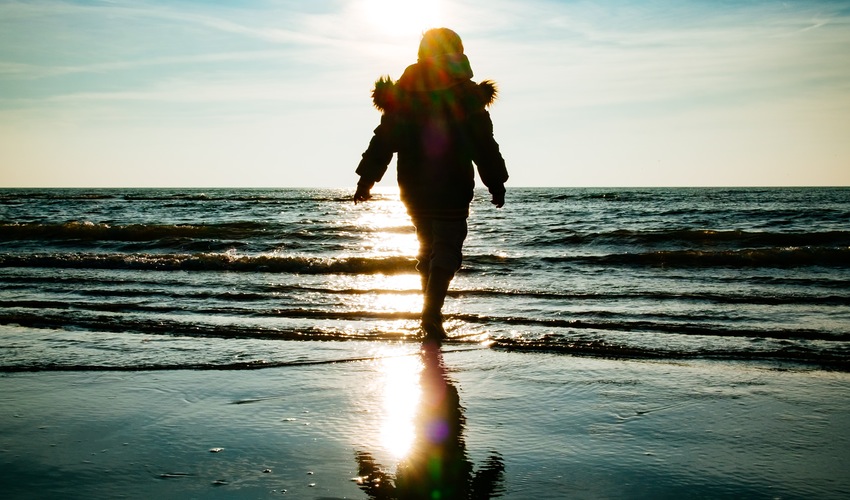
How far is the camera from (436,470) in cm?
224

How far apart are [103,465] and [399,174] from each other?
9.99 feet

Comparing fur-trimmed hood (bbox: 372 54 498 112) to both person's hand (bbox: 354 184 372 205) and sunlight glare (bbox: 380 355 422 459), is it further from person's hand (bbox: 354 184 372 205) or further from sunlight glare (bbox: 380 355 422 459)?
sunlight glare (bbox: 380 355 422 459)

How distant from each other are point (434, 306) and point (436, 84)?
150 centimetres

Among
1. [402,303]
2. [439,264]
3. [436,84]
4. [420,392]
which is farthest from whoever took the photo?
[402,303]

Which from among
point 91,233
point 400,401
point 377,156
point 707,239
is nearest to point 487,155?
point 377,156

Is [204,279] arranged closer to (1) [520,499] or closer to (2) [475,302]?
(2) [475,302]

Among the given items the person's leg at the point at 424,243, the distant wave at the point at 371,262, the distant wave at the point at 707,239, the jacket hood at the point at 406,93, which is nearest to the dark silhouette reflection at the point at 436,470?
the person's leg at the point at 424,243

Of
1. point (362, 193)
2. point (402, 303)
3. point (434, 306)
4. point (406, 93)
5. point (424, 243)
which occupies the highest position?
point (406, 93)

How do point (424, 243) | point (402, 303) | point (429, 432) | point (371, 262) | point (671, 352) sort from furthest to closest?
point (371, 262) < point (402, 303) < point (424, 243) < point (671, 352) < point (429, 432)

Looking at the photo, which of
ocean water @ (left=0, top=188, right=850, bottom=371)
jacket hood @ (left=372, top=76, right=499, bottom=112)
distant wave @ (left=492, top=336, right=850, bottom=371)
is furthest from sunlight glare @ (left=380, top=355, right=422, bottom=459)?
jacket hood @ (left=372, top=76, right=499, bottom=112)

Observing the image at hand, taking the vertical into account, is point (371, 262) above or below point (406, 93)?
below

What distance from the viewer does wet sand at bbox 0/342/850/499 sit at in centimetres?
214

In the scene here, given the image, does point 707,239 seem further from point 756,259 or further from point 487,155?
point 487,155

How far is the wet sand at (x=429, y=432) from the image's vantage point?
214 cm
